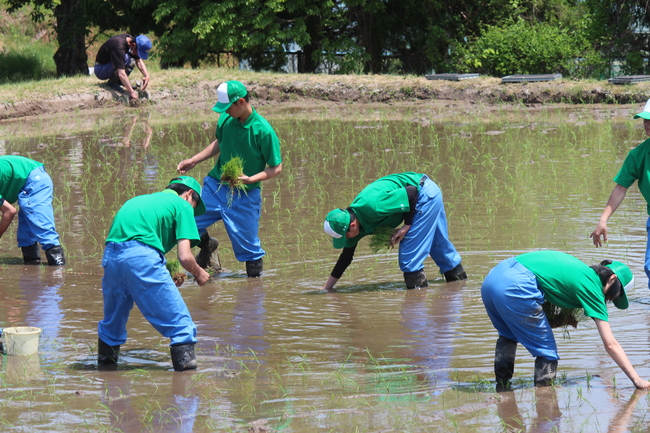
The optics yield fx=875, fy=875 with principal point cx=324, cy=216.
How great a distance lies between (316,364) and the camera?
518 centimetres

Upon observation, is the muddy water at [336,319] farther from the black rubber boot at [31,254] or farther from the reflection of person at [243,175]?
the reflection of person at [243,175]

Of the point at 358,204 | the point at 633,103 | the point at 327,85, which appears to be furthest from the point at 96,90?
the point at 358,204

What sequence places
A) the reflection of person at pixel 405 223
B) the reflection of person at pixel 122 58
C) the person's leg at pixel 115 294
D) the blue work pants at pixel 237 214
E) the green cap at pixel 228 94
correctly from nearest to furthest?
the person's leg at pixel 115 294 → the reflection of person at pixel 405 223 → the green cap at pixel 228 94 → the blue work pants at pixel 237 214 → the reflection of person at pixel 122 58

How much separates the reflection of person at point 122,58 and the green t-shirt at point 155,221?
12177 mm

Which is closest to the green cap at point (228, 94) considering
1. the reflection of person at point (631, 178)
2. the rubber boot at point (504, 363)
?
the reflection of person at point (631, 178)

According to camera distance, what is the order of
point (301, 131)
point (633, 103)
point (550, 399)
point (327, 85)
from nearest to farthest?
point (550, 399) < point (301, 131) < point (633, 103) < point (327, 85)

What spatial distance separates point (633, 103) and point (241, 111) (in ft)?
34.3

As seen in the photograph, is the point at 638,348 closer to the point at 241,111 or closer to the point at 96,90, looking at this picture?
the point at 241,111

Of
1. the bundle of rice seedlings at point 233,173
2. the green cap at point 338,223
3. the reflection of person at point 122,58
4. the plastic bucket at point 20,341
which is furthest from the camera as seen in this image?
the reflection of person at point 122,58

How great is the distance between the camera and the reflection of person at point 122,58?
16.7 m

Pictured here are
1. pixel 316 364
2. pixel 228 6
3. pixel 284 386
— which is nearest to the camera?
pixel 284 386

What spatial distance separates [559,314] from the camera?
4844 millimetres

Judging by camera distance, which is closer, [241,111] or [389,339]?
[389,339]

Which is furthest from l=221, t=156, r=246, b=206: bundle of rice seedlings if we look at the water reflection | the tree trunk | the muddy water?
the tree trunk
